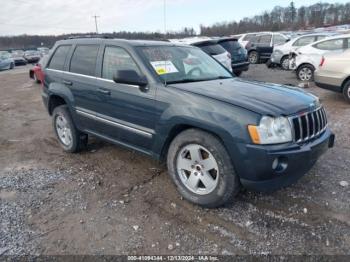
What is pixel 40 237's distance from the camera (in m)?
3.02

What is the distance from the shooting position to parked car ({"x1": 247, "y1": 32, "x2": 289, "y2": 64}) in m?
17.6

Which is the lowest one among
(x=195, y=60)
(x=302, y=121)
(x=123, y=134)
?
(x=123, y=134)

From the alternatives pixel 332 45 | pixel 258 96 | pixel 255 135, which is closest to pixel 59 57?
pixel 258 96

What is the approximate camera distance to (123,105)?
155 inches

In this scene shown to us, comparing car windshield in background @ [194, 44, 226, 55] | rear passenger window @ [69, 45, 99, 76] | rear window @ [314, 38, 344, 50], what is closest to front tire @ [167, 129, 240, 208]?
rear passenger window @ [69, 45, 99, 76]

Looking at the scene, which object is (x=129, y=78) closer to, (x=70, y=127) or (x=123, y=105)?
(x=123, y=105)

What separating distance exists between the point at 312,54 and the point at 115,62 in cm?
880

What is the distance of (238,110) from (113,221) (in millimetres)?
1700

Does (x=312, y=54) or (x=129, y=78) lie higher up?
(x=312, y=54)

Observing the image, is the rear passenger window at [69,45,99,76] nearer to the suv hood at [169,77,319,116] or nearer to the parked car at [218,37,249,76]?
the suv hood at [169,77,319,116]

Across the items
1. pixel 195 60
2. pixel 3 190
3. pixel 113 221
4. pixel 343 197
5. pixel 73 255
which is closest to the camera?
pixel 73 255

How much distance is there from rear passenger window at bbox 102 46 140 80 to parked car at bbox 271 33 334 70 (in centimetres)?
1101

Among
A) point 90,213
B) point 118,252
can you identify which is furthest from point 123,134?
point 118,252

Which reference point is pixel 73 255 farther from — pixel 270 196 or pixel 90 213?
pixel 270 196
